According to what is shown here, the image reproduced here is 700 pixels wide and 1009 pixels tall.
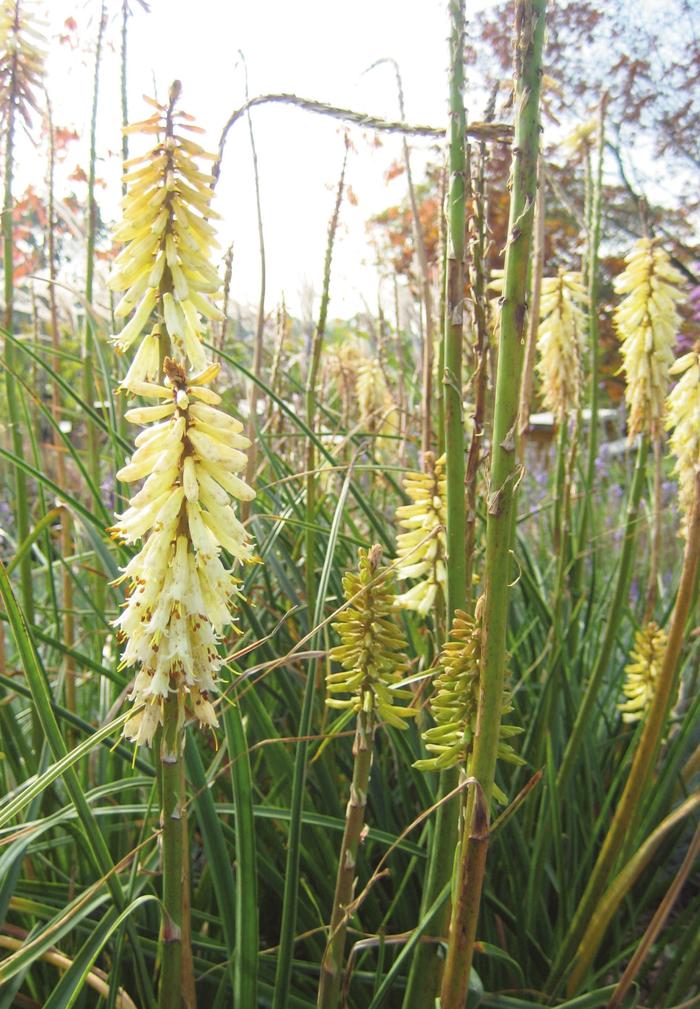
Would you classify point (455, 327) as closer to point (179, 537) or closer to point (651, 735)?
point (179, 537)

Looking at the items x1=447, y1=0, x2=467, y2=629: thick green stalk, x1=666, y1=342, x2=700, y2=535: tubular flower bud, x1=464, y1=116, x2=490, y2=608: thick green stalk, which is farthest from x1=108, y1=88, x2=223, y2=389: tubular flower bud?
x1=666, y1=342, x2=700, y2=535: tubular flower bud

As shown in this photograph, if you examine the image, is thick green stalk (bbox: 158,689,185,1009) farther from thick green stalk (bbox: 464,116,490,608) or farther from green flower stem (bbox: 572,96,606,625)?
green flower stem (bbox: 572,96,606,625)

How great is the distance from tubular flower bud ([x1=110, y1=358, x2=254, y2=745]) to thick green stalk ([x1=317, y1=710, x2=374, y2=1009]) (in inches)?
11.5

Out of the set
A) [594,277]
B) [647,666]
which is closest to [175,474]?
[594,277]

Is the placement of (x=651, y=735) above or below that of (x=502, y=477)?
below

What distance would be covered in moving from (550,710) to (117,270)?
1.67m

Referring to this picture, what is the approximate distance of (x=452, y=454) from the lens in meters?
1.35

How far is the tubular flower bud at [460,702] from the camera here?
1227 mm

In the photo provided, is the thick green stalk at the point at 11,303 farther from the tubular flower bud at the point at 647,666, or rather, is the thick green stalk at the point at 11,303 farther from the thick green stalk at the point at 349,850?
the tubular flower bud at the point at 647,666

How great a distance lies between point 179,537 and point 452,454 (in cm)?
46

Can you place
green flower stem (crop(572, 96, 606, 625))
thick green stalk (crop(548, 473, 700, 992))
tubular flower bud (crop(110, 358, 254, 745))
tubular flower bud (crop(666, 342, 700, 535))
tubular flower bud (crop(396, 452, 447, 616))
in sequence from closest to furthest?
tubular flower bud (crop(110, 358, 254, 745)) < thick green stalk (crop(548, 473, 700, 992)) < tubular flower bud (crop(396, 452, 447, 616)) < tubular flower bud (crop(666, 342, 700, 535)) < green flower stem (crop(572, 96, 606, 625))

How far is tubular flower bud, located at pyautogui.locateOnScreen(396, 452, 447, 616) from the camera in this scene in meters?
1.95

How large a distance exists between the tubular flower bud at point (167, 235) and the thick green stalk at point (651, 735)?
3.14 feet

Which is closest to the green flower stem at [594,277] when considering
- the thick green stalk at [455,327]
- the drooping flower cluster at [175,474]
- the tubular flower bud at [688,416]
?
the tubular flower bud at [688,416]
